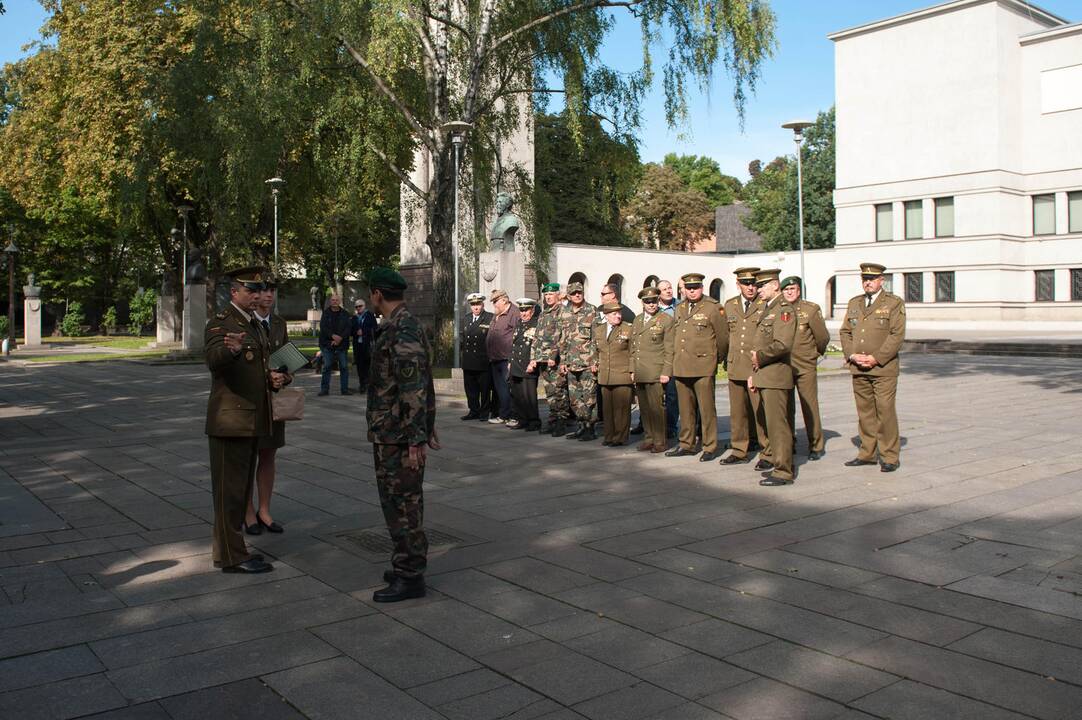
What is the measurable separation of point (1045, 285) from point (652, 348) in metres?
41.5

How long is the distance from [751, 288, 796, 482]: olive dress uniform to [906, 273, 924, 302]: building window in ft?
138

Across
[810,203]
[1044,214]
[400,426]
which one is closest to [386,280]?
[400,426]

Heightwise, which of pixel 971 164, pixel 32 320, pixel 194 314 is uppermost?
pixel 971 164

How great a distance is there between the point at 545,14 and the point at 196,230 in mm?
22664

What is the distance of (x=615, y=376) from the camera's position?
37.7 feet

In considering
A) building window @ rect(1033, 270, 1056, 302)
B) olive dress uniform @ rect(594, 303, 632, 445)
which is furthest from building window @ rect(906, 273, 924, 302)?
olive dress uniform @ rect(594, 303, 632, 445)

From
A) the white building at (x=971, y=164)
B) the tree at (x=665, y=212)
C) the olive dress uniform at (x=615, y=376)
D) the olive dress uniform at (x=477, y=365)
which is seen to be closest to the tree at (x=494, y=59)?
the olive dress uniform at (x=477, y=365)

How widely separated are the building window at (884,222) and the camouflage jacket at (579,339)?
40860 mm

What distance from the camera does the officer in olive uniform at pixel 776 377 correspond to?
888 centimetres

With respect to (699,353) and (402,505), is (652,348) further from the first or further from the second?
(402,505)

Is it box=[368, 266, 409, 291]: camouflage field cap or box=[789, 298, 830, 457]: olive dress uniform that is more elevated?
box=[368, 266, 409, 291]: camouflage field cap

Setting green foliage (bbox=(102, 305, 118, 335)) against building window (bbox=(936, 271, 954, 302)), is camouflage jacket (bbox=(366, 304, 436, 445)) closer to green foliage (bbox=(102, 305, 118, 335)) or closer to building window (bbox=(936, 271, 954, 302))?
building window (bbox=(936, 271, 954, 302))

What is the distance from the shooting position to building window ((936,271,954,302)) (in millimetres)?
46594

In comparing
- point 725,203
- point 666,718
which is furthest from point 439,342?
point 725,203
